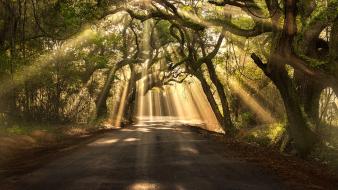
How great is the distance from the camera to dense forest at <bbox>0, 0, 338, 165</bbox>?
14297 mm

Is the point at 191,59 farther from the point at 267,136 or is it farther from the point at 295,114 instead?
the point at 295,114

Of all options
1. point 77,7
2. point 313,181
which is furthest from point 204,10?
point 313,181

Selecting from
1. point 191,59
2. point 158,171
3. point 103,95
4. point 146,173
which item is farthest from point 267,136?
point 103,95

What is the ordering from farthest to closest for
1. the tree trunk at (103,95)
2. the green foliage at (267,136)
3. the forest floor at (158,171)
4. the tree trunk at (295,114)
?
1. the tree trunk at (103,95)
2. the green foliage at (267,136)
3. the tree trunk at (295,114)
4. the forest floor at (158,171)

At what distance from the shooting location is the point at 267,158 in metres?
13.7

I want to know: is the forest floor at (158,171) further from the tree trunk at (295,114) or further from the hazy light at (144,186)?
the tree trunk at (295,114)

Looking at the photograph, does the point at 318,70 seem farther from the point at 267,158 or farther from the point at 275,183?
the point at 275,183

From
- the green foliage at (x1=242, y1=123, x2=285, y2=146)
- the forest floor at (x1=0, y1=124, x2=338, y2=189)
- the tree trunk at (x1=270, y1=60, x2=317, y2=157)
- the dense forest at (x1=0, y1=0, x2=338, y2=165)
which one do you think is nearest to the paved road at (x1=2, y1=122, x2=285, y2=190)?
the forest floor at (x1=0, y1=124, x2=338, y2=189)

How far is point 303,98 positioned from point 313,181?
8.16m

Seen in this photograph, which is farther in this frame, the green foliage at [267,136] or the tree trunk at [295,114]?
the green foliage at [267,136]

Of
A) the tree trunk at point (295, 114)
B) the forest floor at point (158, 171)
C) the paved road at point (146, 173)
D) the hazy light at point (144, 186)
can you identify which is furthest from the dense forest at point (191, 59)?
the hazy light at point (144, 186)

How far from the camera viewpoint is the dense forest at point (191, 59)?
1430 cm

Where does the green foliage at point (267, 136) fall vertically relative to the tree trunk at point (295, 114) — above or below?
below

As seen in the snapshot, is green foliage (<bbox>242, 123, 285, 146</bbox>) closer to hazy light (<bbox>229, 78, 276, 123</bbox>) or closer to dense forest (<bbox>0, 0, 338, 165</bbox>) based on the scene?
dense forest (<bbox>0, 0, 338, 165</bbox>)
